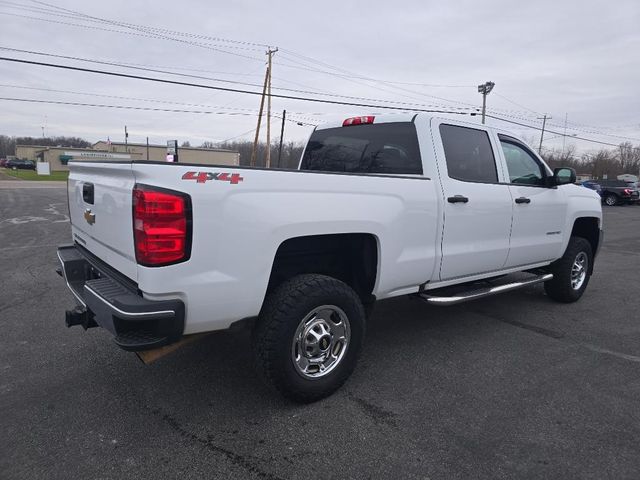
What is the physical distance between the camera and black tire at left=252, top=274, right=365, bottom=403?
2820 millimetres

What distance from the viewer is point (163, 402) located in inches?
122

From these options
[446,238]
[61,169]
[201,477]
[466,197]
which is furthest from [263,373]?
[61,169]

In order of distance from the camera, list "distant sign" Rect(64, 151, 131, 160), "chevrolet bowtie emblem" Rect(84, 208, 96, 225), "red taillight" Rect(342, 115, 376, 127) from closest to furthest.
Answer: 1. "chevrolet bowtie emblem" Rect(84, 208, 96, 225)
2. "distant sign" Rect(64, 151, 131, 160)
3. "red taillight" Rect(342, 115, 376, 127)

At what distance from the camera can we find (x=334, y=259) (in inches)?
141

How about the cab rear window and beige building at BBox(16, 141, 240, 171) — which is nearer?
the cab rear window

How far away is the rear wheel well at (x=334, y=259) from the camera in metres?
3.19

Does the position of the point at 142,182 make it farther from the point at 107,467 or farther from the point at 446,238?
the point at 446,238

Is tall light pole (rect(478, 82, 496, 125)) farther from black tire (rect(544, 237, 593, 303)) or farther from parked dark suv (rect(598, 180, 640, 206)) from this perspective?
black tire (rect(544, 237, 593, 303))

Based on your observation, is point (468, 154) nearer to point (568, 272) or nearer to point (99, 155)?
point (568, 272)

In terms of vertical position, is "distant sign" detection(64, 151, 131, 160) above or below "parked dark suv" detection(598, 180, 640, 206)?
above

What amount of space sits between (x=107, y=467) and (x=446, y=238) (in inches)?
113

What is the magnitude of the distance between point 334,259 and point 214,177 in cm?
140

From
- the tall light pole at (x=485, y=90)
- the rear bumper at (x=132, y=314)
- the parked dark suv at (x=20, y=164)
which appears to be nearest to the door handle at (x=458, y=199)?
the rear bumper at (x=132, y=314)

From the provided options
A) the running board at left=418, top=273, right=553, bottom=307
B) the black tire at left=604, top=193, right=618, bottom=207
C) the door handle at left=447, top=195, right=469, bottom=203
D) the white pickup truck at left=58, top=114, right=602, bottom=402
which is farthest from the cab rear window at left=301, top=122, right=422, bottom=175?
the black tire at left=604, top=193, right=618, bottom=207
